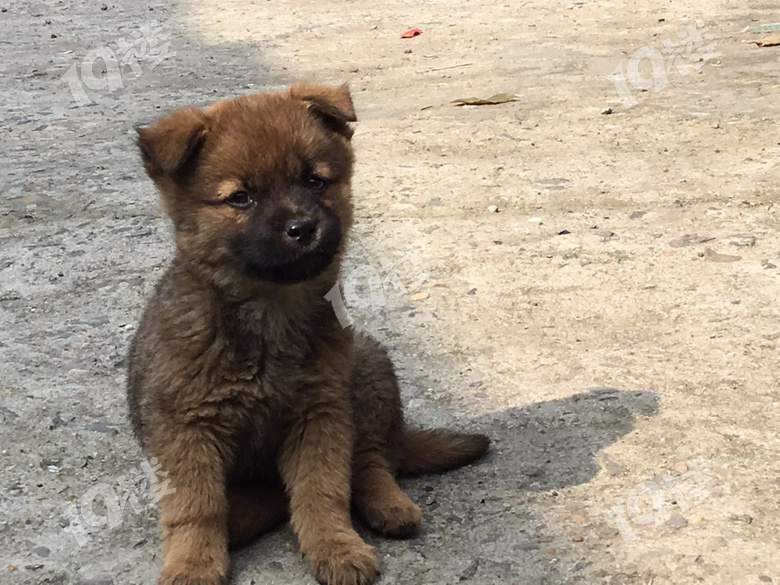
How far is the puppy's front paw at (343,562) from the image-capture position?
309cm

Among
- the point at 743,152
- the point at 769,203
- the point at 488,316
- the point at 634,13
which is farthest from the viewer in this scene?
the point at 634,13

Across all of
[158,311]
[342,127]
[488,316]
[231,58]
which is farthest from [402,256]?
[231,58]

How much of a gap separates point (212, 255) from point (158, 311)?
305mm

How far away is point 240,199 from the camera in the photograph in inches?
130

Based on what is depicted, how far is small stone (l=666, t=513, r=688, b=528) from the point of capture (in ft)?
10.9

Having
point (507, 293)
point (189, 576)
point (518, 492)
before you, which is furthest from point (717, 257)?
point (189, 576)

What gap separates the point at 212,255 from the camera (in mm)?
3344

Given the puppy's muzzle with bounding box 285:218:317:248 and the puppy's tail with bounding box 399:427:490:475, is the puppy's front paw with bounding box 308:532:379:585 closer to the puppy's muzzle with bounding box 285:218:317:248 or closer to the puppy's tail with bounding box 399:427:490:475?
the puppy's tail with bounding box 399:427:490:475

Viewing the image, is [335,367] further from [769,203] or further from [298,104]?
[769,203]

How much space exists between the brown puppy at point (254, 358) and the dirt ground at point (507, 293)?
17cm

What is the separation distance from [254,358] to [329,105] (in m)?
0.93

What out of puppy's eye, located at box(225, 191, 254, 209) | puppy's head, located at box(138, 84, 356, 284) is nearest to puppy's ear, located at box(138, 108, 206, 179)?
puppy's head, located at box(138, 84, 356, 284)

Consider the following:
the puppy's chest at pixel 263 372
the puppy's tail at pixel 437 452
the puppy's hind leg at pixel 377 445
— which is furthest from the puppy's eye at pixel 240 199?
the puppy's tail at pixel 437 452

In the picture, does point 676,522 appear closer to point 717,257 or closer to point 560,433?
point 560,433
